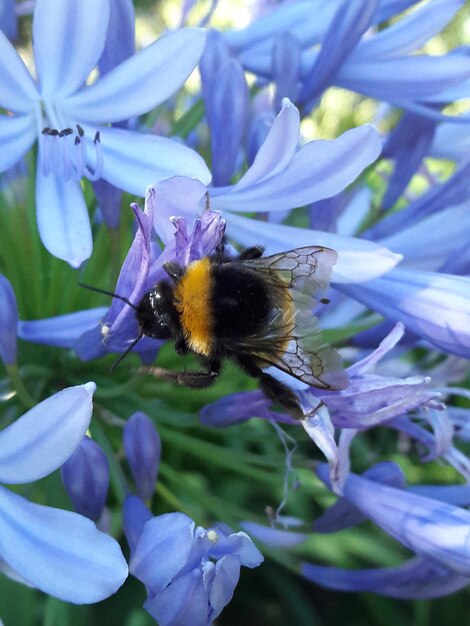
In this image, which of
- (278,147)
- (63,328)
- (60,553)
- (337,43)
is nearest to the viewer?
(60,553)

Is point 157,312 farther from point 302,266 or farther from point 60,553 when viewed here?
point 60,553

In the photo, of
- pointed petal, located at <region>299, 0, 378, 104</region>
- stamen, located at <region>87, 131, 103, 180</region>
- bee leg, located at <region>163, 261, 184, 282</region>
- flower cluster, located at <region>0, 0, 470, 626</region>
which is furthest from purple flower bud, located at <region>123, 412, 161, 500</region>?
pointed petal, located at <region>299, 0, 378, 104</region>

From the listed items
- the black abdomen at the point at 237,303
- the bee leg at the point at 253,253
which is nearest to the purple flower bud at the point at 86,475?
the black abdomen at the point at 237,303

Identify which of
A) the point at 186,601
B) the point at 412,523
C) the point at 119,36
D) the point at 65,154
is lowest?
the point at 412,523

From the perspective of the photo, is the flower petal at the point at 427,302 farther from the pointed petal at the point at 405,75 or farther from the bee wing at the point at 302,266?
the pointed petal at the point at 405,75

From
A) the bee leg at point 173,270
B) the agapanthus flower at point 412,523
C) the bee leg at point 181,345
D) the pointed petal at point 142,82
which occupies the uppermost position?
the pointed petal at point 142,82

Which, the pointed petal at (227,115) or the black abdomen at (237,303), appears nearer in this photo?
the black abdomen at (237,303)

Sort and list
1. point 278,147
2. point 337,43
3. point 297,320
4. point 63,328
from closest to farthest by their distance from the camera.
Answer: point 278,147 → point 297,320 → point 63,328 → point 337,43

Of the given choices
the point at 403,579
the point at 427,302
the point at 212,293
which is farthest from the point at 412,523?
the point at 212,293
